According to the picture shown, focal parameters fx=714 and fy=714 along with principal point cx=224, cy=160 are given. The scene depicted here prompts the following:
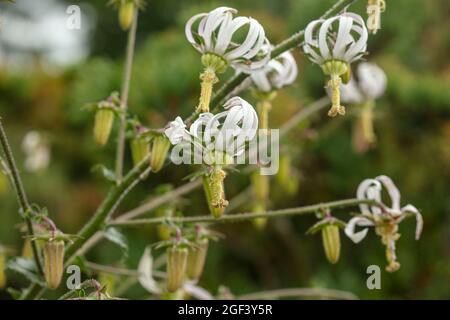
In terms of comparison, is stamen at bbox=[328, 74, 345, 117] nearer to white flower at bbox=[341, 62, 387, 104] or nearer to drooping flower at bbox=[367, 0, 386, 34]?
drooping flower at bbox=[367, 0, 386, 34]

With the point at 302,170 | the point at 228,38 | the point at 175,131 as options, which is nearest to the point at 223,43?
the point at 228,38

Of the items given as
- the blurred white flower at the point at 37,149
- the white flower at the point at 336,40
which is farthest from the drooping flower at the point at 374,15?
the blurred white flower at the point at 37,149

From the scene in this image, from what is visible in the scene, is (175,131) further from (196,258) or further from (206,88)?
(196,258)

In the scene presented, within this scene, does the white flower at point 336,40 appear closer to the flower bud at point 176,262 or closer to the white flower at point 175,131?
the white flower at point 175,131

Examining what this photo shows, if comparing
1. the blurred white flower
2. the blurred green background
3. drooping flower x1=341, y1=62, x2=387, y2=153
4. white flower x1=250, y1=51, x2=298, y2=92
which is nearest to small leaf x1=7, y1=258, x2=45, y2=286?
white flower x1=250, y1=51, x2=298, y2=92

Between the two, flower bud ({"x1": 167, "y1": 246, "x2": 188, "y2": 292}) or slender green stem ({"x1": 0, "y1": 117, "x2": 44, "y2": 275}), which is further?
flower bud ({"x1": 167, "y1": 246, "x2": 188, "y2": 292})

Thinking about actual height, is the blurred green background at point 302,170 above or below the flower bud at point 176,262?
above

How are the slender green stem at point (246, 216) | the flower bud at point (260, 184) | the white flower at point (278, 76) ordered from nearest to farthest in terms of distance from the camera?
1. the slender green stem at point (246, 216)
2. the white flower at point (278, 76)
3. the flower bud at point (260, 184)
